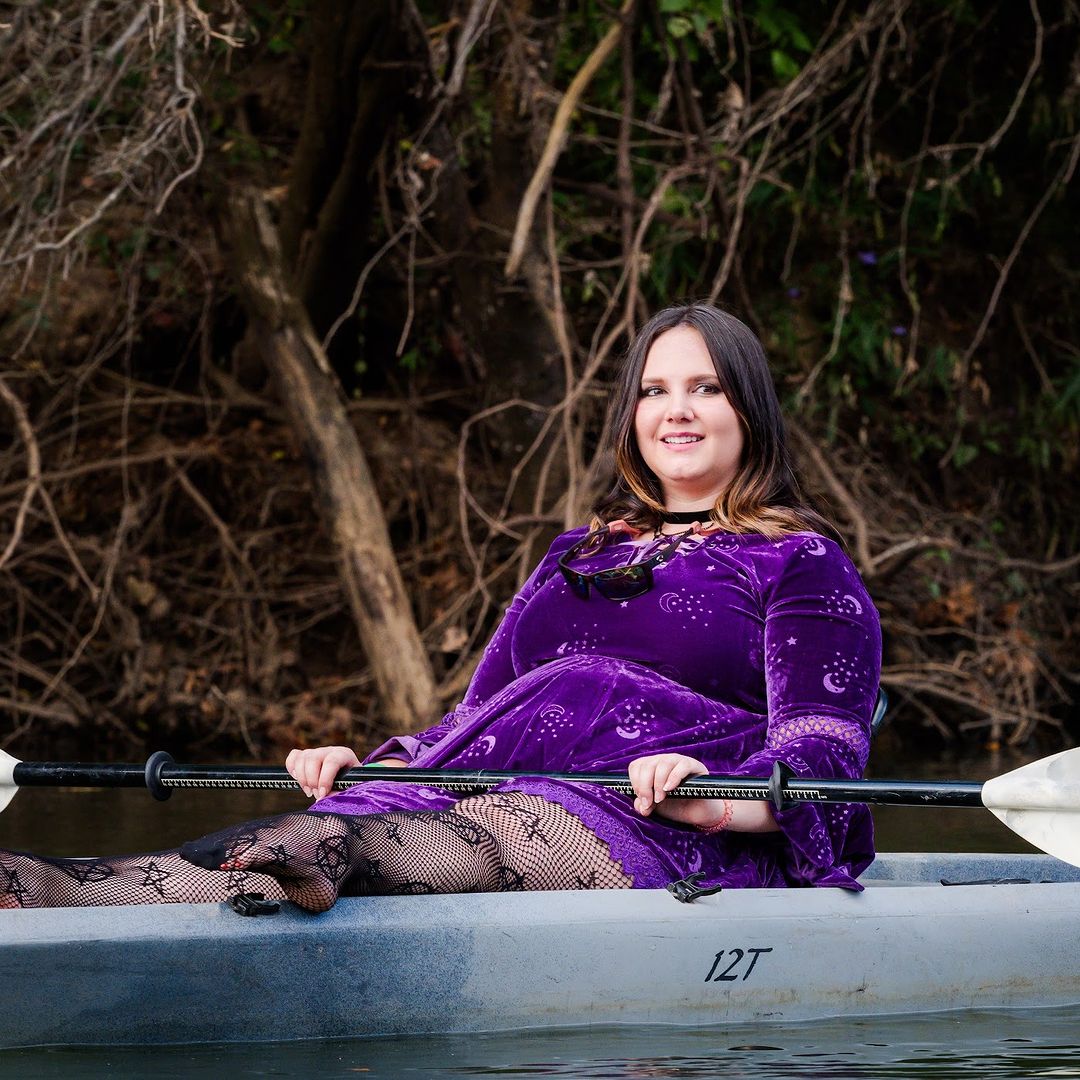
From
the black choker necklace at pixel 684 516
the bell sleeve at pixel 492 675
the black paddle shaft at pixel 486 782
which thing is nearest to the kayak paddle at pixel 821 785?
the black paddle shaft at pixel 486 782

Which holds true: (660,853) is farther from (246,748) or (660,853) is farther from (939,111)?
(939,111)

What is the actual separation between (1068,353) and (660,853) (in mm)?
5683

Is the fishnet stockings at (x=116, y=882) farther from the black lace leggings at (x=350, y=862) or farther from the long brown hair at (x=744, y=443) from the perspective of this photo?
the long brown hair at (x=744, y=443)

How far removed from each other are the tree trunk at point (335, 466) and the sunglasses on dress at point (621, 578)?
3509mm

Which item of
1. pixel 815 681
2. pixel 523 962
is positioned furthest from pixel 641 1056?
pixel 815 681

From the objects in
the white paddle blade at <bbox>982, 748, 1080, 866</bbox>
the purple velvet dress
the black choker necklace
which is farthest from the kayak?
the black choker necklace

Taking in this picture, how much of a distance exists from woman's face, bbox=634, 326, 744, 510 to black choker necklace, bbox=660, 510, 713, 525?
1 centimetres

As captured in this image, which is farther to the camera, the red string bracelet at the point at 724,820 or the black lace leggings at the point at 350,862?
the red string bracelet at the point at 724,820

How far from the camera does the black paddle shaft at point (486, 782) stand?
253 cm

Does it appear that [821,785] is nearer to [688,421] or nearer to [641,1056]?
[641,1056]

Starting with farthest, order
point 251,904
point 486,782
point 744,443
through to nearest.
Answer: point 744,443 → point 486,782 → point 251,904

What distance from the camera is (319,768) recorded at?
2756 mm

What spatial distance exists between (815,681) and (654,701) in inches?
9.5

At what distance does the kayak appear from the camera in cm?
228
